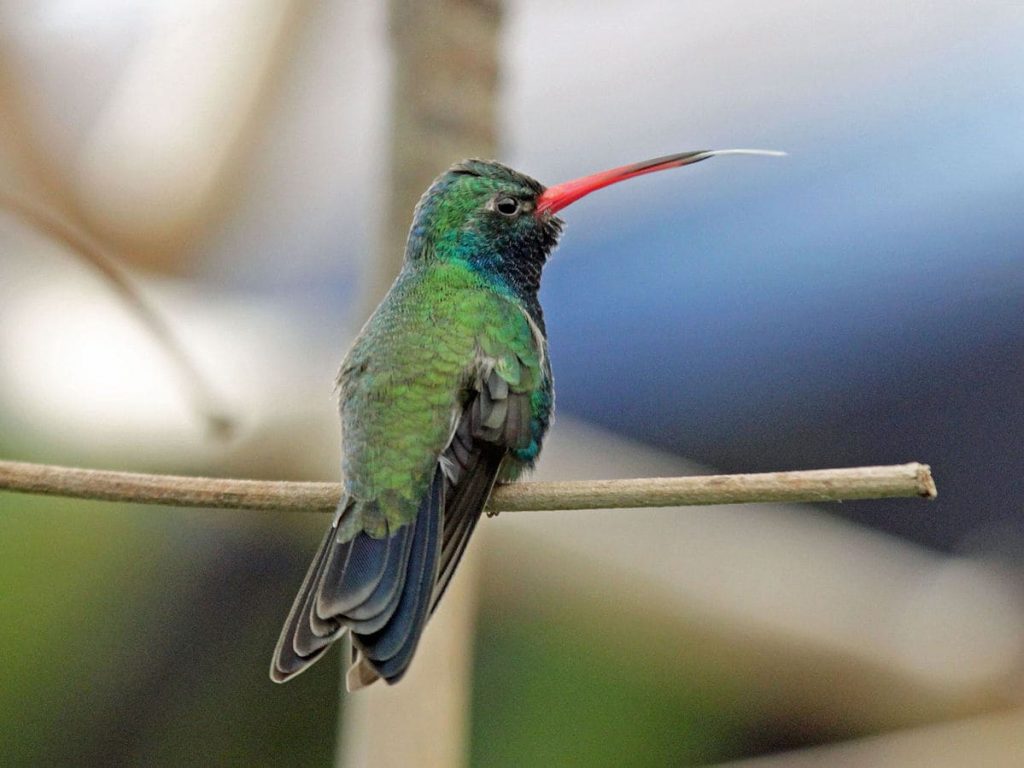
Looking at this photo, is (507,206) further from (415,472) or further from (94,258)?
(94,258)

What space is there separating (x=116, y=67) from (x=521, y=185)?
2.81 metres

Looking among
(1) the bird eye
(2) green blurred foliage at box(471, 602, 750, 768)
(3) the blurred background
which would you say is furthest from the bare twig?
(2) green blurred foliage at box(471, 602, 750, 768)

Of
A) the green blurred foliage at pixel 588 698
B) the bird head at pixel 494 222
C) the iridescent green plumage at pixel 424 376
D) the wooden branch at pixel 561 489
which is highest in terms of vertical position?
the bird head at pixel 494 222

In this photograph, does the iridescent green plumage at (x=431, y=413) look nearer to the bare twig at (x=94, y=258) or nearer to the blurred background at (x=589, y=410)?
the bare twig at (x=94, y=258)

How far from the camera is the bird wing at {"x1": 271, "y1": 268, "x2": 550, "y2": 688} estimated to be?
1143 millimetres

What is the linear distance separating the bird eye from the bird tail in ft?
1.58

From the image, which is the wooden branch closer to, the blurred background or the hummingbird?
the hummingbird

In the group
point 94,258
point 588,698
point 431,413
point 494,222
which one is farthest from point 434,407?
point 588,698

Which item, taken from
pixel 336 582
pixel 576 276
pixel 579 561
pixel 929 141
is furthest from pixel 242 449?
pixel 929 141

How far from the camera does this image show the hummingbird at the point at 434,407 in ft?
3.82

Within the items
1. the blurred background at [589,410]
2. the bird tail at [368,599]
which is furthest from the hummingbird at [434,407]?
the blurred background at [589,410]

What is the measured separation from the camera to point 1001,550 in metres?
3.40

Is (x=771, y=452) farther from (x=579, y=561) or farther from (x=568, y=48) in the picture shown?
(x=568, y=48)

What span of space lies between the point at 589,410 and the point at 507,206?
2474 mm
